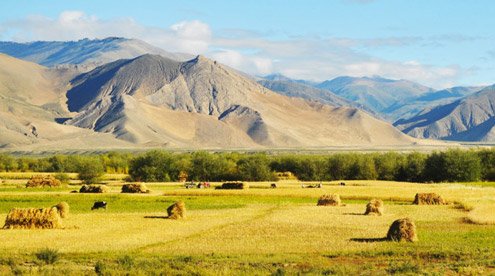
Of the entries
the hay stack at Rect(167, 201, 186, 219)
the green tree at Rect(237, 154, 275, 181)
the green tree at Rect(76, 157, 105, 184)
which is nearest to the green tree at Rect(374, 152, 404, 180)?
the green tree at Rect(237, 154, 275, 181)

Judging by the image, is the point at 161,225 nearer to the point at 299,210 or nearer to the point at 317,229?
the point at 317,229

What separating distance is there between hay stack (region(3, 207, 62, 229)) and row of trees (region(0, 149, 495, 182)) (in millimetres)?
66453

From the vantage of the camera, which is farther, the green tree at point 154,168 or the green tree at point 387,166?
the green tree at point 387,166

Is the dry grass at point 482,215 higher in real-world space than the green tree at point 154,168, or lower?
lower

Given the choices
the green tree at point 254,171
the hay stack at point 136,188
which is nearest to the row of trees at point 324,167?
the green tree at point 254,171

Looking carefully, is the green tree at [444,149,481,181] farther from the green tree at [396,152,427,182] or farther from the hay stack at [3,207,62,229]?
the hay stack at [3,207,62,229]

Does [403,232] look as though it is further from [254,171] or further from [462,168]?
[462,168]

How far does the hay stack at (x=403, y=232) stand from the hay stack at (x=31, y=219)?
17999 millimetres

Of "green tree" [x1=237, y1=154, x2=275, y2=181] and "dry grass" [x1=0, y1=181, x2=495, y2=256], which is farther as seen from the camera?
"green tree" [x1=237, y1=154, x2=275, y2=181]

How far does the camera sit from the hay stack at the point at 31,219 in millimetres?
38906

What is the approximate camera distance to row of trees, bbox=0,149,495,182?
108 m

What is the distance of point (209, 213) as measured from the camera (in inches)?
A: 2003

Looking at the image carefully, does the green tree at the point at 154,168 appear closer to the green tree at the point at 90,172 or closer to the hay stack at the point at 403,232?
the green tree at the point at 90,172

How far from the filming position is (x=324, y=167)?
11694cm
